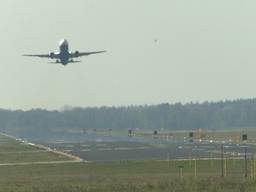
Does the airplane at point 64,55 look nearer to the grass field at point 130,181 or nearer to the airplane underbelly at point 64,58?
the airplane underbelly at point 64,58

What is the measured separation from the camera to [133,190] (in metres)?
35.4

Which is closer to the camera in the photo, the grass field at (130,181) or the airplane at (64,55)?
the grass field at (130,181)

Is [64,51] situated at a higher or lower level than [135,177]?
higher

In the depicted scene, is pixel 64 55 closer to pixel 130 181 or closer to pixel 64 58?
pixel 64 58

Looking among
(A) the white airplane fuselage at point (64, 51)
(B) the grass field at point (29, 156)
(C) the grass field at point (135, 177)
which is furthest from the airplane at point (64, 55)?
(C) the grass field at point (135, 177)

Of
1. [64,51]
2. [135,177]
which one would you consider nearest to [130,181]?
[135,177]

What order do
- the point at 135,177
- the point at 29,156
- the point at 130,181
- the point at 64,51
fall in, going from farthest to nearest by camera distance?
the point at 64,51
the point at 29,156
the point at 135,177
the point at 130,181

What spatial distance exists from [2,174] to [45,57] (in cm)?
3927

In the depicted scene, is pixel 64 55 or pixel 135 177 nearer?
pixel 135 177

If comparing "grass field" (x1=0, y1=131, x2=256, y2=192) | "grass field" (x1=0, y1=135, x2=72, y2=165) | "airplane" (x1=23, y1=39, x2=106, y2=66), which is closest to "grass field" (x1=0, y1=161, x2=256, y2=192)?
"grass field" (x1=0, y1=131, x2=256, y2=192)

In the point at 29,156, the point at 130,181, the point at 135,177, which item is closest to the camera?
the point at 130,181

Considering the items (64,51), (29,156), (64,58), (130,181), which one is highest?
(64,51)

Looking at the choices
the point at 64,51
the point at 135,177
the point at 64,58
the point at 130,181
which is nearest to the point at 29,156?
the point at 64,58

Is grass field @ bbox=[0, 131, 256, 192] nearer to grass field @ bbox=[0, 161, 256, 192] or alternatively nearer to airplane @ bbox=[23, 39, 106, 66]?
grass field @ bbox=[0, 161, 256, 192]
